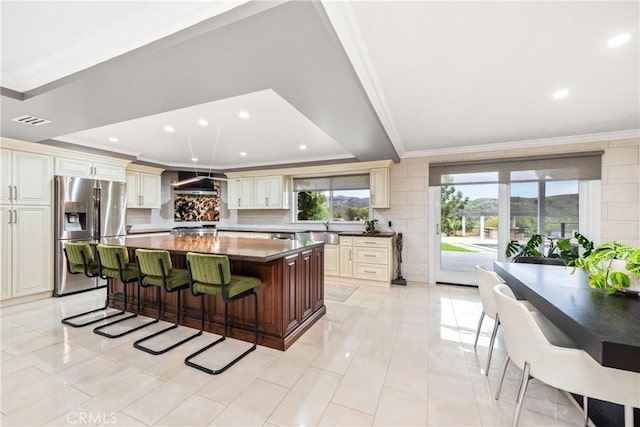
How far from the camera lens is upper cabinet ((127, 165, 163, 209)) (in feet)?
17.8

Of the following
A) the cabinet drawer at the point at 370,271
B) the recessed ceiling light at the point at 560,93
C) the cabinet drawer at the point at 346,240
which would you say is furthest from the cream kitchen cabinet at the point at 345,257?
the recessed ceiling light at the point at 560,93

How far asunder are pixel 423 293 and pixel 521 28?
3.59 meters

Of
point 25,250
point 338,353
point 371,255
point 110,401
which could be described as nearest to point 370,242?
point 371,255

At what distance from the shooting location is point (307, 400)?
179 cm

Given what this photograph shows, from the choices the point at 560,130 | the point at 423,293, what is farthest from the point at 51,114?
the point at 560,130

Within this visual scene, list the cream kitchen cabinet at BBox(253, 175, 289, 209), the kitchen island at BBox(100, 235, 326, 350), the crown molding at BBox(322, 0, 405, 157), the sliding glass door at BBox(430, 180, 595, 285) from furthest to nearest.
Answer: the cream kitchen cabinet at BBox(253, 175, 289, 209) < the sliding glass door at BBox(430, 180, 595, 285) < the kitchen island at BBox(100, 235, 326, 350) < the crown molding at BBox(322, 0, 405, 157)

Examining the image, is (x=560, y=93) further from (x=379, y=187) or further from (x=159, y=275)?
(x=159, y=275)

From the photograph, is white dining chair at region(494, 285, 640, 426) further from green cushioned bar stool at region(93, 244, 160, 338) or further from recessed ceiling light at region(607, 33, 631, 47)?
green cushioned bar stool at region(93, 244, 160, 338)

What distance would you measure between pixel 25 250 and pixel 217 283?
11.8ft

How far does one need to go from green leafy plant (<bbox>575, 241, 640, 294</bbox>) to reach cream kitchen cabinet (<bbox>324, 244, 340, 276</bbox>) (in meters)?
3.62

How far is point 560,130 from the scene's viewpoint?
12.0ft

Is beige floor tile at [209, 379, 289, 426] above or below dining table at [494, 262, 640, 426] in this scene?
below

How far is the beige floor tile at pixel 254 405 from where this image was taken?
1602 millimetres

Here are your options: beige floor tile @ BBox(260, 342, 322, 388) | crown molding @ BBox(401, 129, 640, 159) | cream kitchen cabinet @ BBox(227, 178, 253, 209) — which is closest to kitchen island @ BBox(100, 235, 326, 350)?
beige floor tile @ BBox(260, 342, 322, 388)
